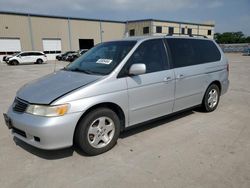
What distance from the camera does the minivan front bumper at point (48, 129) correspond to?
115 inches

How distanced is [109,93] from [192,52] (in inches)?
94.2

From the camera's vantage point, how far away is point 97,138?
3395 mm

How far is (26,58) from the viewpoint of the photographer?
2608cm

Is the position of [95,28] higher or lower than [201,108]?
higher

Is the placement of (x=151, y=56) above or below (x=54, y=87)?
above

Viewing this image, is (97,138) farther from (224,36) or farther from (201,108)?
(224,36)

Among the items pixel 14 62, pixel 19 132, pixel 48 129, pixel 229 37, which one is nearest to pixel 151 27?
pixel 14 62

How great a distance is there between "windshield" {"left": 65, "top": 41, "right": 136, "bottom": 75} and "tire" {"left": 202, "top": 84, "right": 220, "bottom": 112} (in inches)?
93.4

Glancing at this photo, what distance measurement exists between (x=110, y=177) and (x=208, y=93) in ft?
11.1

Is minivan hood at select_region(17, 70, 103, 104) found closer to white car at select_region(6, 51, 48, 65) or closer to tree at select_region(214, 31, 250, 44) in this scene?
white car at select_region(6, 51, 48, 65)

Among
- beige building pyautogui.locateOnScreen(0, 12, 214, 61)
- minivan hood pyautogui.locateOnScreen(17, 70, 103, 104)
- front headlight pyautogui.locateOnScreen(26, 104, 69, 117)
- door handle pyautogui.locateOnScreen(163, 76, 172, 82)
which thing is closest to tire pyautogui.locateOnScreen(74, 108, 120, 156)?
front headlight pyautogui.locateOnScreen(26, 104, 69, 117)

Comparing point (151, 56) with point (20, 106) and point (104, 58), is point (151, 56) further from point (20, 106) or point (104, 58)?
point (20, 106)

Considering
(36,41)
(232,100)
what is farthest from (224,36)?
(232,100)

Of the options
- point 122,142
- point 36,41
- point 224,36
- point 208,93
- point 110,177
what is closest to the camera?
point 110,177
